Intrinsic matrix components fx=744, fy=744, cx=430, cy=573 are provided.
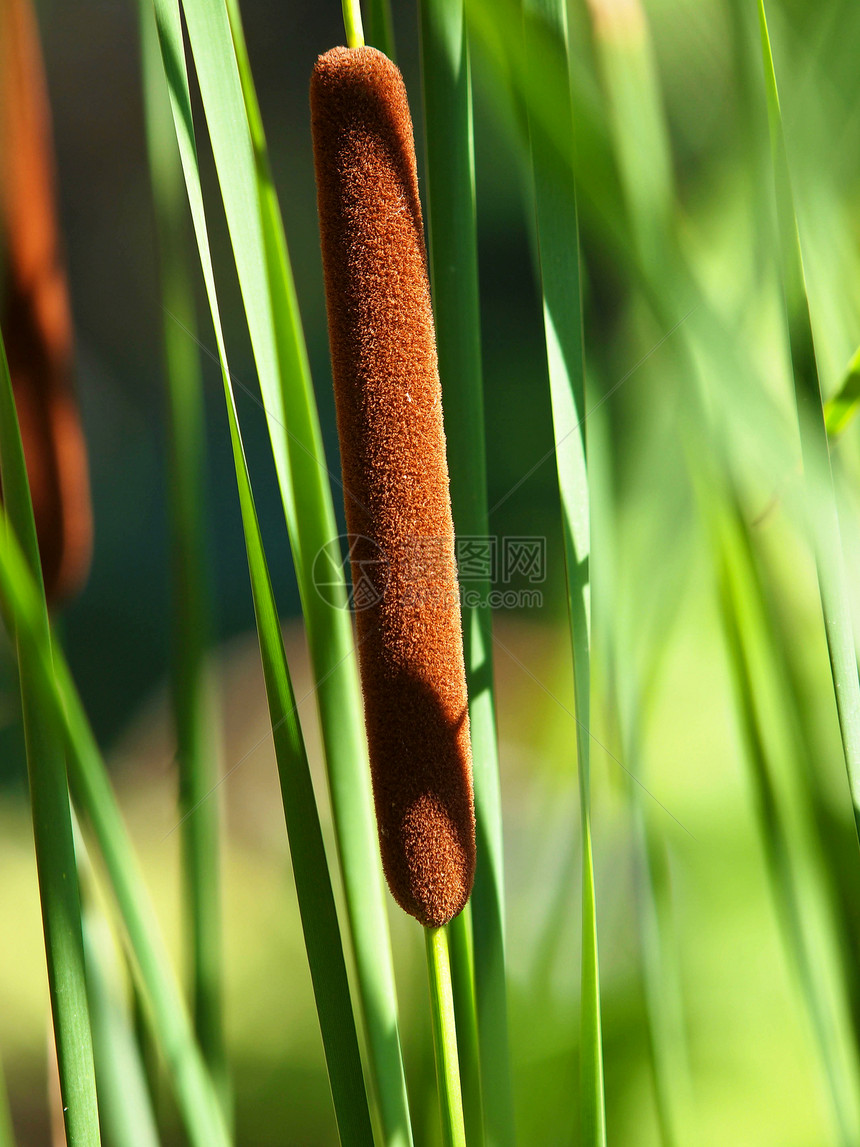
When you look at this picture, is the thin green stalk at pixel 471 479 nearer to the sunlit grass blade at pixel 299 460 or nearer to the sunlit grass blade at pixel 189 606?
the sunlit grass blade at pixel 299 460

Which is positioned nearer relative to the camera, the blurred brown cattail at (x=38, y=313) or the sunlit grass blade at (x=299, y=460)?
the sunlit grass blade at (x=299, y=460)

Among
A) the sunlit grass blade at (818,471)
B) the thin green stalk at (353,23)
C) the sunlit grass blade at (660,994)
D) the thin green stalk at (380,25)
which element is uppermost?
the thin green stalk at (380,25)

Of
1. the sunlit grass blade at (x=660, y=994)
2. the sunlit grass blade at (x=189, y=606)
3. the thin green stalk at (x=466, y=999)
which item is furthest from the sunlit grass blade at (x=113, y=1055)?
the sunlit grass blade at (x=660, y=994)

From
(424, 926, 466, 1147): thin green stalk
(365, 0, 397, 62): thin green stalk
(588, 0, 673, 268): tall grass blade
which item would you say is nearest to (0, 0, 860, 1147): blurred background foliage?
(588, 0, 673, 268): tall grass blade

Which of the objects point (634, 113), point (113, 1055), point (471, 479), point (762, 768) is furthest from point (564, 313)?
point (113, 1055)

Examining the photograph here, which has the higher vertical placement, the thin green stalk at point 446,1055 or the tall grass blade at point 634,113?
the tall grass blade at point 634,113
